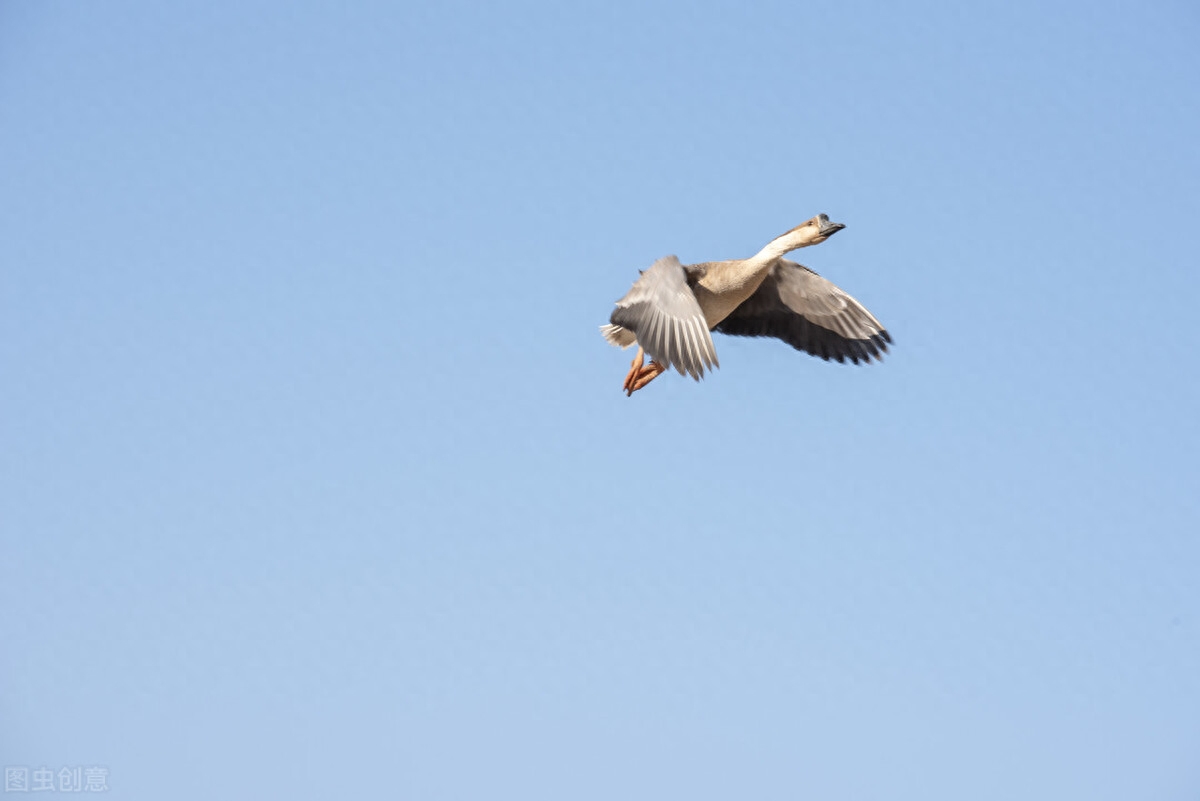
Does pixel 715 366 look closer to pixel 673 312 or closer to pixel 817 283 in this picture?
pixel 673 312

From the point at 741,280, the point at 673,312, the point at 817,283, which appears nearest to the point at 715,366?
the point at 673,312

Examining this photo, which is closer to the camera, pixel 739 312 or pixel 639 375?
pixel 639 375

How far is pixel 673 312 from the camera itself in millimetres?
16578

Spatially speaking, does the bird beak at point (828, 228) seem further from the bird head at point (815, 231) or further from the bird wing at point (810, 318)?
the bird wing at point (810, 318)

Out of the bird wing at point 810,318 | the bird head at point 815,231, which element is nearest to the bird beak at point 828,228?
the bird head at point 815,231

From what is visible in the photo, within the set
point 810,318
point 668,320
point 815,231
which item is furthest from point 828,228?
point 668,320

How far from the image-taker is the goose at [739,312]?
1639 cm

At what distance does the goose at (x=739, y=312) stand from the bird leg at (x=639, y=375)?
0.6 inches

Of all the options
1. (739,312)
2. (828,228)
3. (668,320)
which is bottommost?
(668,320)

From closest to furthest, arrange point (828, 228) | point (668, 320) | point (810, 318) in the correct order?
1. point (668, 320)
2. point (828, 228)
3. point (810, 318)

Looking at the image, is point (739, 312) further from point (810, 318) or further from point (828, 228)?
point (828, 228)

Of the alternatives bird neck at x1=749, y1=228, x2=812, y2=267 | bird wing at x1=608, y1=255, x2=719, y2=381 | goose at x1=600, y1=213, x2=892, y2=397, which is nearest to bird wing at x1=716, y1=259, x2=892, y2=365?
goose at x1=600, y1=213, x2=892, y2=397

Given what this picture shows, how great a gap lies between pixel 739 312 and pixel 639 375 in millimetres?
2993

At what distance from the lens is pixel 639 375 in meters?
18.0
